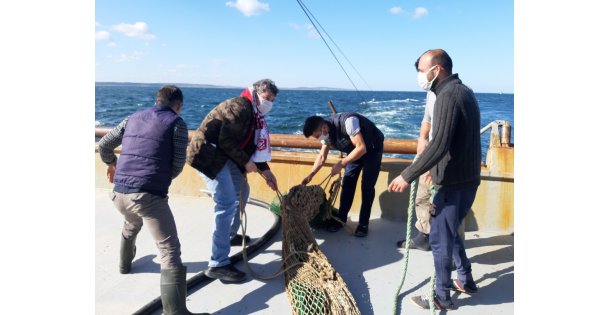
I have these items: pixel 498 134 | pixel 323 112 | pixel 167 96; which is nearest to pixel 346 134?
pixel 498 134

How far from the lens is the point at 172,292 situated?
2646mm

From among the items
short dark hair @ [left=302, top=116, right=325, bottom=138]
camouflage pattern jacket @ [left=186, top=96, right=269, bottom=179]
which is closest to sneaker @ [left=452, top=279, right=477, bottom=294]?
short dark hair @ [left=302, top=116, right=325, bottom=138]

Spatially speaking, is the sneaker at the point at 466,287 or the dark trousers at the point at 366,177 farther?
the dark trousers at the point at 366,177

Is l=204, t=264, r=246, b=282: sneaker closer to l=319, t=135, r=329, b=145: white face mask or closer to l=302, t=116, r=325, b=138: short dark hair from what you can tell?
l=302, t=116, r=325, b=138: short dark hair

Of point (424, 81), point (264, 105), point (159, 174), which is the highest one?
point (424, 81)

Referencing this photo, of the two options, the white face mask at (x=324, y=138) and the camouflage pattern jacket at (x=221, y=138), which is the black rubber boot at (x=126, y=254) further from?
the white face mask at (x=324, y=138)

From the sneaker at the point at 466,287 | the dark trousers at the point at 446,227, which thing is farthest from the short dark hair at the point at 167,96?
the sneaker at the point at 466,287

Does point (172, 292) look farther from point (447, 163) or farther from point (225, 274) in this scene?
point (447, 163)

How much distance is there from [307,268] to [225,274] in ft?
2.27

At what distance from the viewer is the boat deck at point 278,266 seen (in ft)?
9.56

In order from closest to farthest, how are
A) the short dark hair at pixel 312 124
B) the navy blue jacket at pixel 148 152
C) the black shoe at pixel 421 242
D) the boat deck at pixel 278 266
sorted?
1. the navy blue jacket at pixel 148 152
2. the boat deck at pixel 278 266
3. the short dark hair at pixel 312 124
4. the black shoe at pixel 421 242

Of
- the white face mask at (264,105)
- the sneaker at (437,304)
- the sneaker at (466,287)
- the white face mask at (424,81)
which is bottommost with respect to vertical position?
the sneaker at (437,304)

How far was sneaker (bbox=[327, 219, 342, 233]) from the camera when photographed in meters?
4.29

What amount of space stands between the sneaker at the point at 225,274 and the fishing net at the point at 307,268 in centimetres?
39
